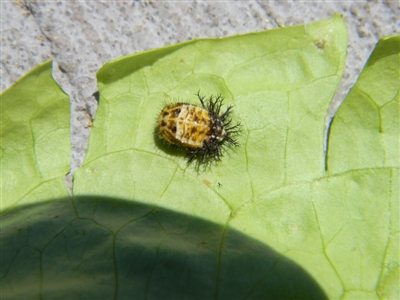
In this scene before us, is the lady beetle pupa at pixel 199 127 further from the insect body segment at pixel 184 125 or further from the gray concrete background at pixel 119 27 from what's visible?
the gray concrete background at pixel 119 27

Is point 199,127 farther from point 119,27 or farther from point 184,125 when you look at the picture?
point 119,27

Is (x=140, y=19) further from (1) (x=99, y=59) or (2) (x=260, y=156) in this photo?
(2) (x=260, y=156)

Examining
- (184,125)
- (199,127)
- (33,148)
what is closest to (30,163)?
(33,148)

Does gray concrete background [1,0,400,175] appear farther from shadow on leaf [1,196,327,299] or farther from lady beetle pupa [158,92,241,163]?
shadow on leaf [1,196,327,299]

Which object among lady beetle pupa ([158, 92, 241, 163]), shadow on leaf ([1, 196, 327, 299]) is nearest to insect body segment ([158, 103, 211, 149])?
lady beetle pupa ([158, 92, 241, 163])

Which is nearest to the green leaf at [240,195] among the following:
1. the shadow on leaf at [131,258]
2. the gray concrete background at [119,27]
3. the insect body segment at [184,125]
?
the shadow on leaf at [131,258]

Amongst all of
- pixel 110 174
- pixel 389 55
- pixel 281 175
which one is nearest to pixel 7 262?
pixel 110 174
